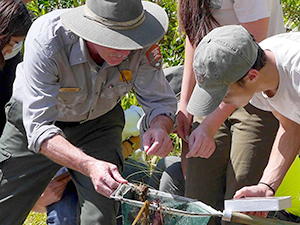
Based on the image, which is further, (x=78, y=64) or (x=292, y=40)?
(x=78, y=64)

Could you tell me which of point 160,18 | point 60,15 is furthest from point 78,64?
point 160,18

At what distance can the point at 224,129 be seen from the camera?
333cm

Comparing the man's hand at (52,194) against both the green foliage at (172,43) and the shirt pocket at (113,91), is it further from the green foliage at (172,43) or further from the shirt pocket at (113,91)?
the green foliage at (172,43)

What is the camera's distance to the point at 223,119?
10.2 ft

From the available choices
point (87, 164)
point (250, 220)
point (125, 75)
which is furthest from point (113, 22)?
point (250, 220)

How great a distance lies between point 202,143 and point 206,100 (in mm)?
509

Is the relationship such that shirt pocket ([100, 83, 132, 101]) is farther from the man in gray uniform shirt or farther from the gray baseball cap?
the gray baseball cap

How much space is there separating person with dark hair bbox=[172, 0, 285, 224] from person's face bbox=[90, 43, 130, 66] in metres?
0.51

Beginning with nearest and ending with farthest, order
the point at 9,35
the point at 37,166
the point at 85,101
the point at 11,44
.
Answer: the point at 85,101 → the point at 37,166 → the point at 9,35 → the point at 11,44

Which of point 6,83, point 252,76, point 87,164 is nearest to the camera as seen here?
point 252,76

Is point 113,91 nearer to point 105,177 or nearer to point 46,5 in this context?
point 105,177

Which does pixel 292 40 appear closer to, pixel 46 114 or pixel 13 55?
pixel 46 114

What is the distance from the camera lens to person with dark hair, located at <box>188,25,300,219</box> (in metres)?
2.44

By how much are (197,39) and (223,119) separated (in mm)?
530
